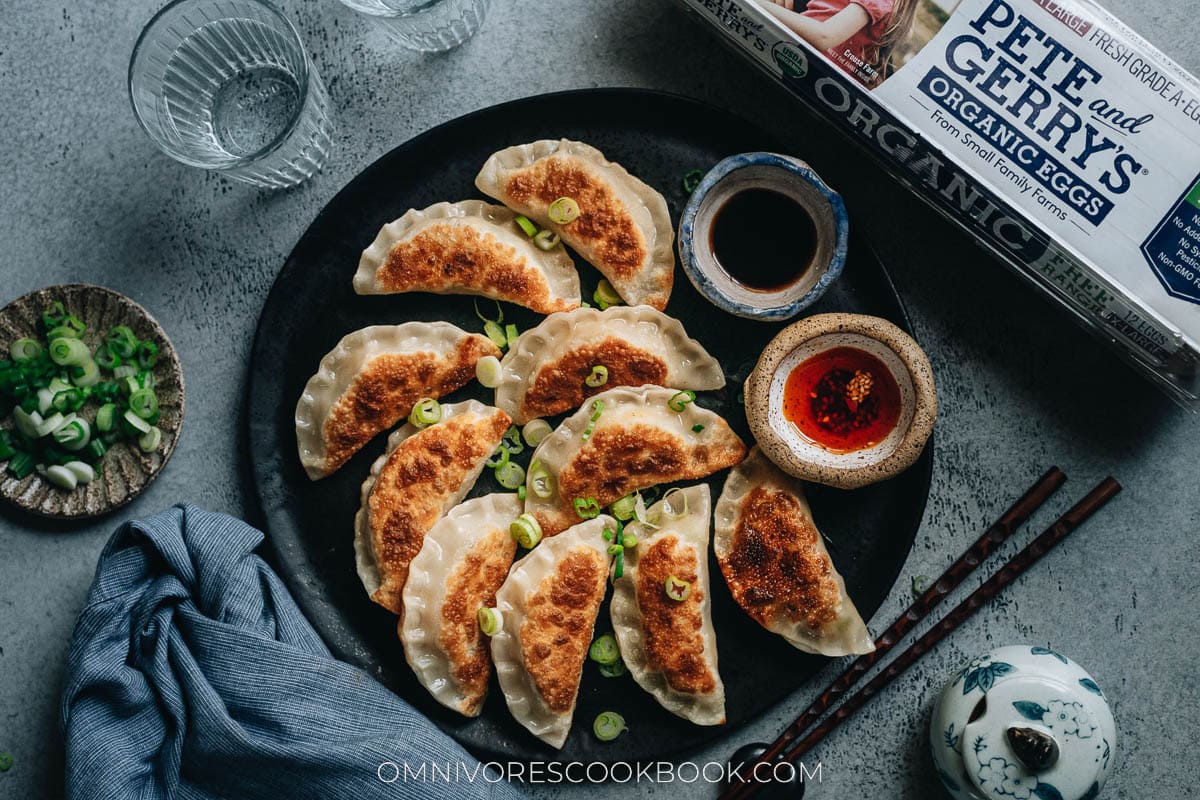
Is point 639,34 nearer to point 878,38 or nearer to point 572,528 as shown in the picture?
point 878,38

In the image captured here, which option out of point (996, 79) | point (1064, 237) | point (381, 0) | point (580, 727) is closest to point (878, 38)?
point (996, 79)

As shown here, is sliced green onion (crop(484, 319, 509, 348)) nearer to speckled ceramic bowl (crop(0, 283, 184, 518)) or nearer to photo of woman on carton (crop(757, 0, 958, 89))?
speckled ceramic bowl (crop(0, 283, 184, 518))

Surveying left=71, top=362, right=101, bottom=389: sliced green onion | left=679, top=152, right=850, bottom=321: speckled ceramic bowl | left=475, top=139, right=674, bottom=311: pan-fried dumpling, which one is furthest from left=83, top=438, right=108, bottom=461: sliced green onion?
left=679, top=152, right=850, bottom=321: speckled ceramic bowl

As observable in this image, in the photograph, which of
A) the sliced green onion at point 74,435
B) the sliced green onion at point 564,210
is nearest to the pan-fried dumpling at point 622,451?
the sliced green onion at point 564,210

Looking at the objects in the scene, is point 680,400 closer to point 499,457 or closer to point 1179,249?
point 499,457

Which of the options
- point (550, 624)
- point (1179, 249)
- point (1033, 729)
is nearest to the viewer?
point (1033, 729)

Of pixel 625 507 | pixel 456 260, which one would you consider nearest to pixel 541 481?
pixel 625 507

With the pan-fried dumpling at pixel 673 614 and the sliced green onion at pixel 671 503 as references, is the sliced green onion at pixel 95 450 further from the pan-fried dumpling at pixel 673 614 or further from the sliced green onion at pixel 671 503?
the sliced green onion at pixel 671 503
